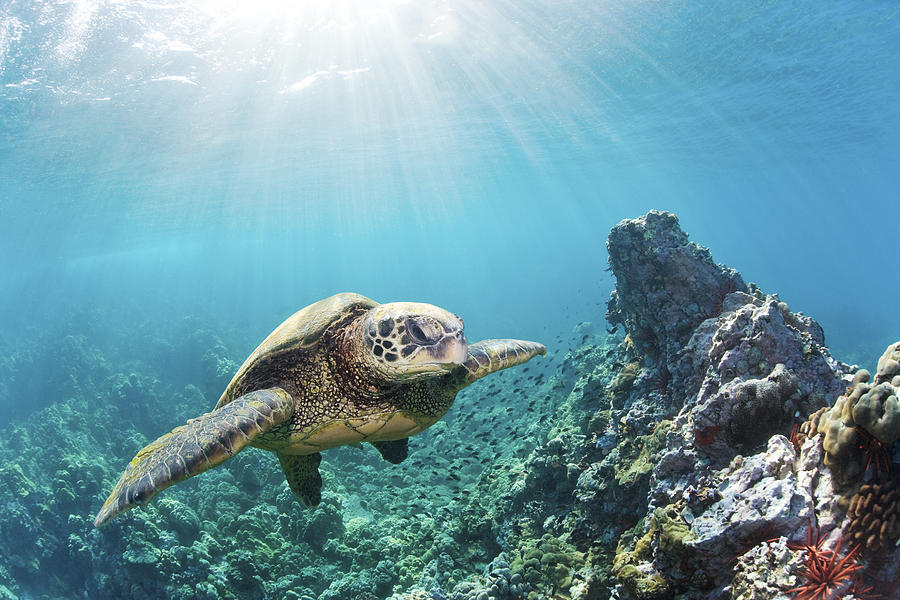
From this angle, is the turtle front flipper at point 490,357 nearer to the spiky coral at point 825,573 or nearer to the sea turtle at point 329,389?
the sea turtle at point 329,389

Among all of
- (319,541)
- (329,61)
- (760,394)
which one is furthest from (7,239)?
(760,394)

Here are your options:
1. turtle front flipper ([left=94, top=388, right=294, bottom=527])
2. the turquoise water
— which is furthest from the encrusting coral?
the turquoise water

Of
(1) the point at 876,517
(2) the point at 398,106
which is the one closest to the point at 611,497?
(1) the point at 876,517

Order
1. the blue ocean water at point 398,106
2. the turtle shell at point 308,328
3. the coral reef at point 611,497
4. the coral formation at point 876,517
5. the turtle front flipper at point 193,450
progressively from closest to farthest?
the coral formation at point 876,517 → the coral reef at point 611,497 → the turtle front flipper at point 193,450 → the turtle shell at point 308,328 → the blue ocean water at point 398,106

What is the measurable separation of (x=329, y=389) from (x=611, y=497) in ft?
10.2

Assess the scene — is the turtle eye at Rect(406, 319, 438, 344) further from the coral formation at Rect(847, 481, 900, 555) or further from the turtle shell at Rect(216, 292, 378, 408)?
the coral formation at Rect(847, 481, 900, 555)

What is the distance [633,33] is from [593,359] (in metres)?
10.4

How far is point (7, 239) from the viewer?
25938 mm

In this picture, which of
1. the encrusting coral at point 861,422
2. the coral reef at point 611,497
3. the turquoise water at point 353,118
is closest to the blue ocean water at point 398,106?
the turquoise water at point 353,118

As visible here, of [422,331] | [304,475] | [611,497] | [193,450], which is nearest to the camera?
[193,450]

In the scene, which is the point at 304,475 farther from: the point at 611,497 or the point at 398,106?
the point at 398,106

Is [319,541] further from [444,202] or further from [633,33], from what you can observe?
[444,202]

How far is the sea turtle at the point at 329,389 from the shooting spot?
100 inches

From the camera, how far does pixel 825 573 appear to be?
6.30 ft
